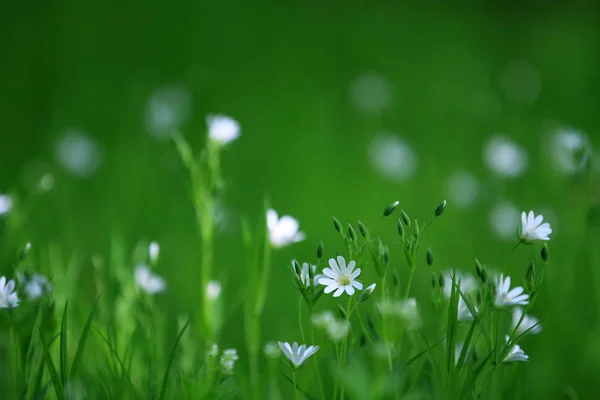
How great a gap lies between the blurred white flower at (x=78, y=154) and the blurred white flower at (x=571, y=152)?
6.83 feet

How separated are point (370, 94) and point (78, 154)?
67.4 inches

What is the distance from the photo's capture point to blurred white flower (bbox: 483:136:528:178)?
2395mm

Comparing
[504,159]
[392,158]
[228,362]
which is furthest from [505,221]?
[228,362]

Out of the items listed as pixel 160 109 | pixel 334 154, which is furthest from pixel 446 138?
pixel 160 109

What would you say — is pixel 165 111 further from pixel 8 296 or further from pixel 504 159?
pixel 8 296

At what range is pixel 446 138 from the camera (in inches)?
142

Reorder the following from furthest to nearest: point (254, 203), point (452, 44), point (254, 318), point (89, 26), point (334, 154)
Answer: point (452, 44) → point (89, 26) → point (334, 154) → point (254, 203) → point (254, 318)

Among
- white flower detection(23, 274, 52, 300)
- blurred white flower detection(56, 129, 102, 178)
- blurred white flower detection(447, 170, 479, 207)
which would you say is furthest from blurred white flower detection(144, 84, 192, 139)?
white flower detection(23, 274, 52, 300)

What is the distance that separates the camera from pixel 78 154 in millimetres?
2975

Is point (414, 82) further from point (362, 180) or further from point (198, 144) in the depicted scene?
point (198, 144)

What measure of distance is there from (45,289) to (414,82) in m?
3.45

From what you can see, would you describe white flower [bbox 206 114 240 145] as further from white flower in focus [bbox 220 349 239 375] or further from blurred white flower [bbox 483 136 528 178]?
blurred white flower [bbox 483 136 528 178]

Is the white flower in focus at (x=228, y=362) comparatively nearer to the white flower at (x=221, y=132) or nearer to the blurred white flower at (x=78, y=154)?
the white flower at (x=221, y=132)

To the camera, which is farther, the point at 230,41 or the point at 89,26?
the point at 230,41
